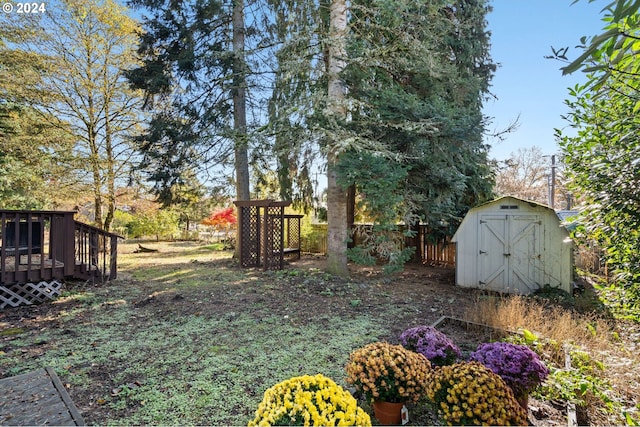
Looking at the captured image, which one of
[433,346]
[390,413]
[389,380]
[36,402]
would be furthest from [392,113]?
[36,402]

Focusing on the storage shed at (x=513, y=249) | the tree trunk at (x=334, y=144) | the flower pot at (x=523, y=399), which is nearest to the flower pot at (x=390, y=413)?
the flower pot at (x=523, y=399)

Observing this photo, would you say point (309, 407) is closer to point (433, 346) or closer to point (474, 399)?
point (474, 399)

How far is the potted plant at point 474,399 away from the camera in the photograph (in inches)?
80.4

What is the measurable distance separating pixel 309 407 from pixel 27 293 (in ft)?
21.5

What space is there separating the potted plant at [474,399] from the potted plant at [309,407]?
741mm

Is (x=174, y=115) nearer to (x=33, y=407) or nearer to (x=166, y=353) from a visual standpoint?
(x=166, y=353)

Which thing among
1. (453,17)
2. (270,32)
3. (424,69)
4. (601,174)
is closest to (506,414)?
(601,174)

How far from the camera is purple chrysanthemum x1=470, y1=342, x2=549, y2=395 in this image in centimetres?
259

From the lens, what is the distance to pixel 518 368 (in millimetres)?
2619

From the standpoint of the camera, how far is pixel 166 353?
376 centimetres

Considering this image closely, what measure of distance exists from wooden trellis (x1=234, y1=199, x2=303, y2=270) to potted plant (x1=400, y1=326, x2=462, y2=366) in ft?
20.3

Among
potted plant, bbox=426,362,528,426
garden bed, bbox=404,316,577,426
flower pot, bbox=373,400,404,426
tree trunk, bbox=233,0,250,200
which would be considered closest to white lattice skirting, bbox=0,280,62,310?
tree trunk, bbox=233,0,250,200

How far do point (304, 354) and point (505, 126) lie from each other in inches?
273

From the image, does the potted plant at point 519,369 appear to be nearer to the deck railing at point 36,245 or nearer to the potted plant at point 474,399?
the potted plant at point 474,399
